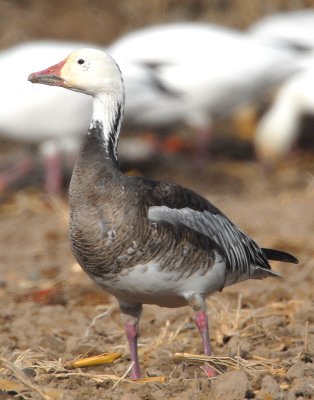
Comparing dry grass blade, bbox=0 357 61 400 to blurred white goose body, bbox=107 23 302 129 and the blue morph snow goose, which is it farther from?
blurred white goose body, bbox=107 23 302 129

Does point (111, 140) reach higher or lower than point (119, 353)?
higher

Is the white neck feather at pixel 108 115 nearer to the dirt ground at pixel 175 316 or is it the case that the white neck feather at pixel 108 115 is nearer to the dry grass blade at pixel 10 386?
the dirt ground at pixel 175 316

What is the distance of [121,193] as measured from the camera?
4578 millimetres

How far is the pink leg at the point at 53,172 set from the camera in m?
10.5

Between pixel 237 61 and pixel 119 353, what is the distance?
19.6 feet

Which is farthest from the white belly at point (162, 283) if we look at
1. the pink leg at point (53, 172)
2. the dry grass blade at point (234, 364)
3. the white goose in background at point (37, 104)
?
the pink leg at point (53, 172)

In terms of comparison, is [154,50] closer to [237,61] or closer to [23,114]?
[237,61]

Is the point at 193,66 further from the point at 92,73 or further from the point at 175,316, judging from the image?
the point at 92,73

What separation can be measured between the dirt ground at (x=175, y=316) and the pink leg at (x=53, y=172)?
0.47 ft

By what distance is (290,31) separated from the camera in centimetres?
1220

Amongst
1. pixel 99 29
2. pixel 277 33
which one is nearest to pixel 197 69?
pixel 277 33

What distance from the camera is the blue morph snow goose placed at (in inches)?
178

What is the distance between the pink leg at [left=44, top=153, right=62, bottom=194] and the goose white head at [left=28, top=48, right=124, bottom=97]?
568cm

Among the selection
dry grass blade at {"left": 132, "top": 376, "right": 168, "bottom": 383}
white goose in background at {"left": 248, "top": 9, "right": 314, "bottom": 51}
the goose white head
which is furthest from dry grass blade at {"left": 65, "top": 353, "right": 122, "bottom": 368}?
white goose in background at {"left": 248, "top": 9, "right": 314, "bottom": 51}
